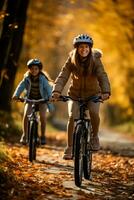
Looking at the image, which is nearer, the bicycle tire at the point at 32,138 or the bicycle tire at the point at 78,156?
the bicycle tire at the point at 78,156

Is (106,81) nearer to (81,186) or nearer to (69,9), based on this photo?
(81,186)

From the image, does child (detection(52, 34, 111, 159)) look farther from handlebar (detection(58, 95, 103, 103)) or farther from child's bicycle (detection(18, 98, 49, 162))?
child's bicycle (detection(18, 98, 49, 162))

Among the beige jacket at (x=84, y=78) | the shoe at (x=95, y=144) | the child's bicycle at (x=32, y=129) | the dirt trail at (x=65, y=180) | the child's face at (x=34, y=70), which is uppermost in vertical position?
the child's face at (x=34, y=70)

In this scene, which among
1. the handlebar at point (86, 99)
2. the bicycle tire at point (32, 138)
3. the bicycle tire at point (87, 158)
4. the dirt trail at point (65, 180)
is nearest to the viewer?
the dirt trail at point (65, 180)

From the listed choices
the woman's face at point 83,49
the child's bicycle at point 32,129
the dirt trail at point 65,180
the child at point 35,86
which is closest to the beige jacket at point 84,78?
the woman's face at point 83,49

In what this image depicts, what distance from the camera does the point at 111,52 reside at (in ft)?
108

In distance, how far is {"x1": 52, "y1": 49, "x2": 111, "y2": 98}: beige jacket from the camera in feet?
32.4

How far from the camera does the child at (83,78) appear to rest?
984 cm

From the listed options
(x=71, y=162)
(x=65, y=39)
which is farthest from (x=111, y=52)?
(x=71, y=162)

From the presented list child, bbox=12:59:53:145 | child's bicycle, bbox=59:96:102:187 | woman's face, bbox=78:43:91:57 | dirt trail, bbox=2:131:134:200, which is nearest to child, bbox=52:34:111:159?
woman's face, bbox=78:43:91:57

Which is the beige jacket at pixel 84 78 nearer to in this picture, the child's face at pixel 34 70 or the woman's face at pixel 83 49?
the woman's face at pixel 83 49

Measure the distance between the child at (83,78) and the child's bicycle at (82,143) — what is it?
105mm

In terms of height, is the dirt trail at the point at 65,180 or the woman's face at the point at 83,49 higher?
the woman's face at the point at 83,49

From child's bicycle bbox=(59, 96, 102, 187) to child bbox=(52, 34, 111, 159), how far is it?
11 cm
